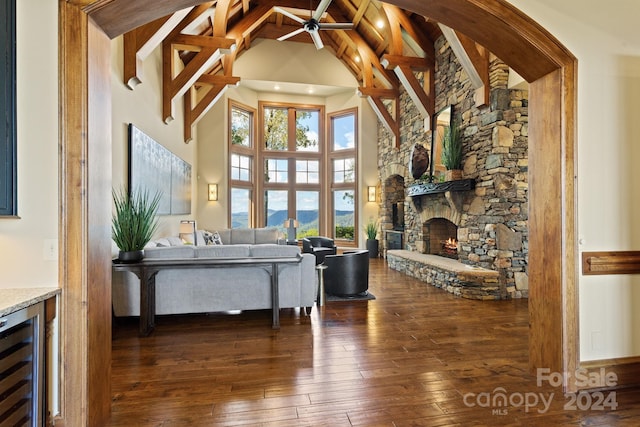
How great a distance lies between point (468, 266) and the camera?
17.1 feet

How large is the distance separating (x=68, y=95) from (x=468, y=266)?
530cm

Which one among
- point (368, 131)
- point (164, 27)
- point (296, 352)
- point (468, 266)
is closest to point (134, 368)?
point (296, 352)

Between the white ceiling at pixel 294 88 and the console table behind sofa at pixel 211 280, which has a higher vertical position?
the white ceiling at pixel 294 88

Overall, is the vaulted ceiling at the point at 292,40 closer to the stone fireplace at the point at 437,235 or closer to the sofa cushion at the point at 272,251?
the stone fireplace at the point at 437,235

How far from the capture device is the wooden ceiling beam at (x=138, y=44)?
4.14 m

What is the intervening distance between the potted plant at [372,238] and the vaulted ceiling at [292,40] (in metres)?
2.67

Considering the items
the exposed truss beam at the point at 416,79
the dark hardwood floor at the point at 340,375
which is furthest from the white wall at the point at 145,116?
the exposed truss beam at the point at 416,79

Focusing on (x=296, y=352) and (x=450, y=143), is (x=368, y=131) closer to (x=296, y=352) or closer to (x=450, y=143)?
(x=450, y=143)

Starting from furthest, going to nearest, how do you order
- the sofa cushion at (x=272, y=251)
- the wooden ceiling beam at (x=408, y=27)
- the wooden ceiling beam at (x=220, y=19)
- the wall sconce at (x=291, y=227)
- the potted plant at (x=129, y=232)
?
the wall sconce at (x=291, y=227), the wooden ceiling beam at (x=408, y=27), the wooden ceiling beam at (x=220, y=19), the sofa cushion at (x=272, y=251), the potted plant at (x=129, y=232)

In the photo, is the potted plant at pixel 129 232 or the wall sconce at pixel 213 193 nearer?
the potted plant at pixel 129 232

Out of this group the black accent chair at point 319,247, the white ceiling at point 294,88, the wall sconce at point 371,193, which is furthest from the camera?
the wall sconce at point 371,193

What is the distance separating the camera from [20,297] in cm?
156

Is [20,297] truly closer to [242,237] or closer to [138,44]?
[138,44]

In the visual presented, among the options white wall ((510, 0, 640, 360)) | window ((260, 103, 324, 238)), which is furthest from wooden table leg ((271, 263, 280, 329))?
window ((260, 103, 324, 238))
